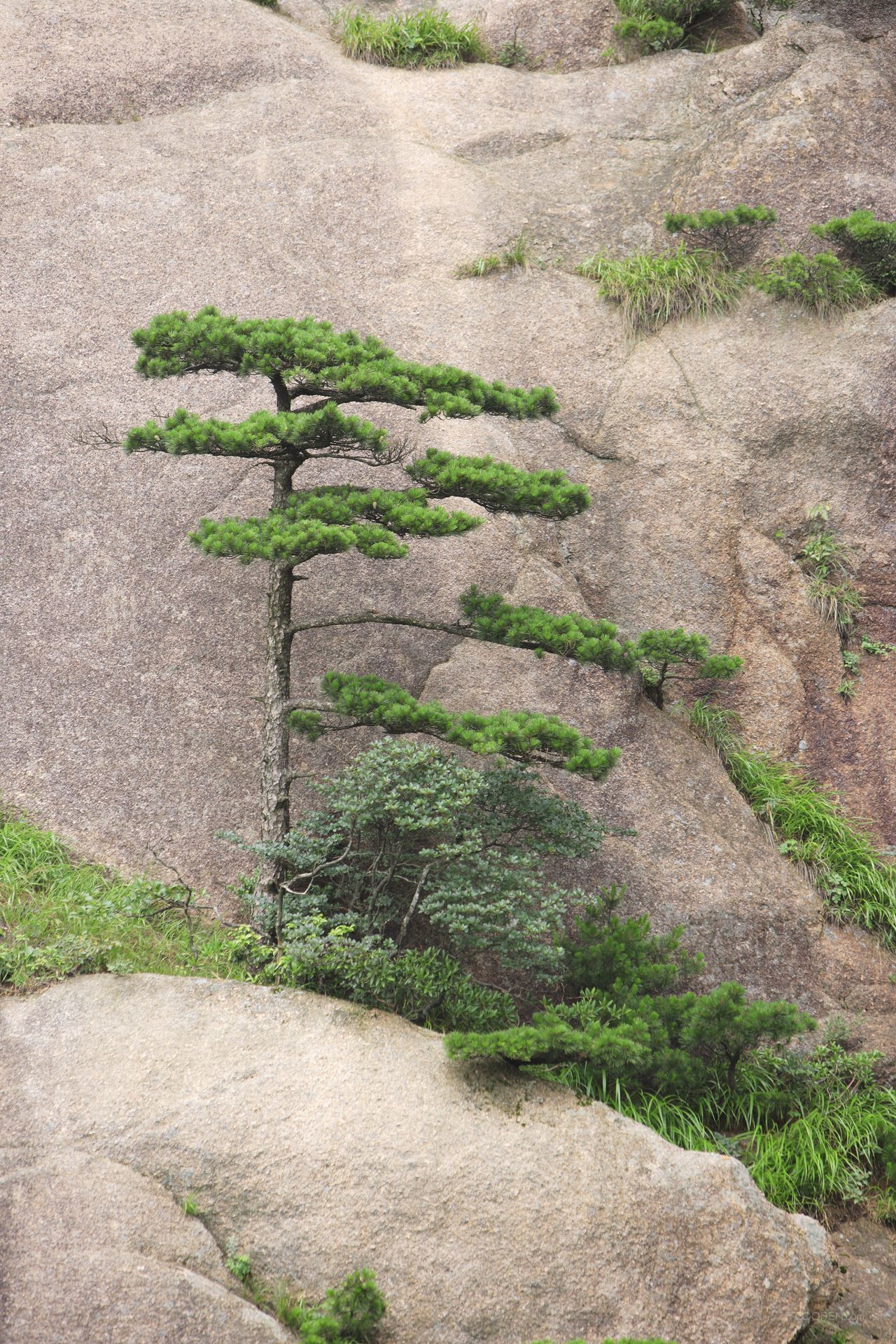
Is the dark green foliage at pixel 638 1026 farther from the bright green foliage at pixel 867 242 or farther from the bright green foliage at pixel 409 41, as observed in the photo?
the bright green foliage at pixel 409 41

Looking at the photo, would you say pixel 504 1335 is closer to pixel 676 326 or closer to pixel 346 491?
pixel 346 491

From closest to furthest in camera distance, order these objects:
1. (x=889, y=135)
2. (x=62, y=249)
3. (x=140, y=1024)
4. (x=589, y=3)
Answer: (x=140, y=1024), (x=62, y=249), (x=889, y=135), (x=589, y=3)

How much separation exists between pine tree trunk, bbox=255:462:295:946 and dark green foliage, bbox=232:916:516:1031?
0.28 m

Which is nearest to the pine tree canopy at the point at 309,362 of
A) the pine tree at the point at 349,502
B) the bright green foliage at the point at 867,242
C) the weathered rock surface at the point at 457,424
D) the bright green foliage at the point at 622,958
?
the pine tree at the point at 349,502

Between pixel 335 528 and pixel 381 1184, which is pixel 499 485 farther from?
pixel 381 1184

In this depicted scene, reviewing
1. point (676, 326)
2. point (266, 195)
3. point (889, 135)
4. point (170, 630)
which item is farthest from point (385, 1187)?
point (889, 135)

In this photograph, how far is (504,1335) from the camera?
14.4ft

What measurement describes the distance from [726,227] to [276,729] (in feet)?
20.7

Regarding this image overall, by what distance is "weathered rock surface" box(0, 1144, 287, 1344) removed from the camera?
13.3ft

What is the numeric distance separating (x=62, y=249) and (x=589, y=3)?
6845 mm

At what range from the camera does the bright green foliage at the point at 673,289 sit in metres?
9.14

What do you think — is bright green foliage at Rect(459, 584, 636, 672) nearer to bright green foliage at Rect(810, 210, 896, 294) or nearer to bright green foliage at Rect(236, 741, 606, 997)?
bright green foliage at Rect(236, 741, 606, 997)

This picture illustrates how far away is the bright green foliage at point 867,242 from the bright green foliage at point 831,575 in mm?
2277

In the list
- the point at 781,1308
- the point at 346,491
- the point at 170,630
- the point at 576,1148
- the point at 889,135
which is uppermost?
the point at 889,135
